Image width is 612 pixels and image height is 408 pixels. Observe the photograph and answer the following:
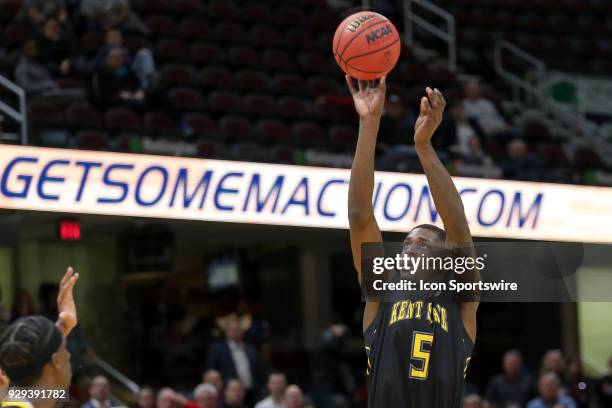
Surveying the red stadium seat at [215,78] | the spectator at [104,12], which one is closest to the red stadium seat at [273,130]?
the red stadium seat at [215,78]

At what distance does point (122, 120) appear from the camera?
12.2 m

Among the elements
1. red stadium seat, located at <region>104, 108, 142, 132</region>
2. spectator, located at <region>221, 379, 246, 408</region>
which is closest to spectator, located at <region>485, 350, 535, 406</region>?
spectator, located at <region>221, 379, 246, 408</region>

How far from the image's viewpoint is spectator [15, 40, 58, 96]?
1173cm

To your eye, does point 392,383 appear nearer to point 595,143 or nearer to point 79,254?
→ point 79,254

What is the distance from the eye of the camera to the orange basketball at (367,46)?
5.06m

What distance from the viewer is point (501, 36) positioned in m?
18.2

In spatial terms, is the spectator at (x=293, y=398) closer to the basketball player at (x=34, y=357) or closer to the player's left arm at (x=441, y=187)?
the player's left arm at (x=441, y=187)

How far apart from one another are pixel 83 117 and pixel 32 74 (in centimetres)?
65

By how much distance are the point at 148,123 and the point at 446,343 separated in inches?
335

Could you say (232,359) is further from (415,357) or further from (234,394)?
(415,357)

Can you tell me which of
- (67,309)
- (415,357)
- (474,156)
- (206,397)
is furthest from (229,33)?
(415,357)

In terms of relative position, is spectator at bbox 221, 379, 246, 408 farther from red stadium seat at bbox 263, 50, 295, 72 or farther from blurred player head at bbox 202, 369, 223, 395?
red stadium seat at bbox 263, 50, 295, 72

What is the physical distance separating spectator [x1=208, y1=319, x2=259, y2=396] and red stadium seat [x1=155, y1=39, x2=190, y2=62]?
12.1 feet

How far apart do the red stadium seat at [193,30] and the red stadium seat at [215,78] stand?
0.71 metres
